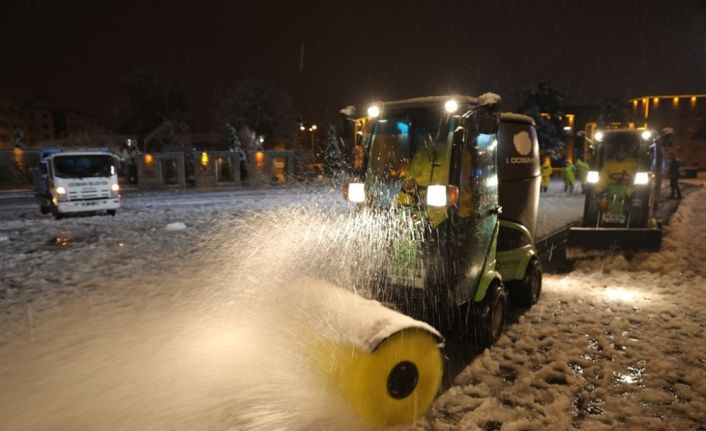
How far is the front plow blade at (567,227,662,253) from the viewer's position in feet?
29.8

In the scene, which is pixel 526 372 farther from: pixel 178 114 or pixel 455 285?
pixel 178 114

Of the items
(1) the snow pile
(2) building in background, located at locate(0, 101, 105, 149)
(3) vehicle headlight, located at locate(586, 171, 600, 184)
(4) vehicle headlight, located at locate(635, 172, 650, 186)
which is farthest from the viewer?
(2) building in background, located at locate(0, 101, 105, 149)

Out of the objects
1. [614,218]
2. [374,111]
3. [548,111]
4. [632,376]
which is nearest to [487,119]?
[374,111]

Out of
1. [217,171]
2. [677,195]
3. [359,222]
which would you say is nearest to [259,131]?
[217,171]

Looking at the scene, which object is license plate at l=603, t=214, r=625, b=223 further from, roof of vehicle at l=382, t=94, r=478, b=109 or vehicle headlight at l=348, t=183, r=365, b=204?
vehicle headlight at l=348, t=183, r=365, b=204

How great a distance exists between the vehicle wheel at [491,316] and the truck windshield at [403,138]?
5.63ft

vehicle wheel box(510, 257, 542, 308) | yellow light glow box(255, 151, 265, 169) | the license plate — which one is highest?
yellow light glow box(255, 151, 265, 169)

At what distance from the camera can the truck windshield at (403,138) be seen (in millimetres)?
Result: 4679

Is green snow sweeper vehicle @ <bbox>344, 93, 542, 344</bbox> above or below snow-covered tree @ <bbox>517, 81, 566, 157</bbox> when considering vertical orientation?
below

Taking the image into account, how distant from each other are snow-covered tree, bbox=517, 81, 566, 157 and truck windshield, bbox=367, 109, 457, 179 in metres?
48.8

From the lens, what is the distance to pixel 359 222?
17.3ft

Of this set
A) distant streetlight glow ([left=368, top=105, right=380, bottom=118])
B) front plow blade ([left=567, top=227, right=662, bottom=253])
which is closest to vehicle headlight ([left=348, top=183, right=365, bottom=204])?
distant streetlight glow ([left=368, top=105, right=380, bottom=118])

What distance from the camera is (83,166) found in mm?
16500

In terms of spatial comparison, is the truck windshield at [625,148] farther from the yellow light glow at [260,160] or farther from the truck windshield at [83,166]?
the yellow light glow at [260,160]
